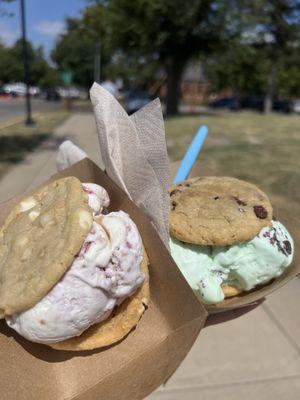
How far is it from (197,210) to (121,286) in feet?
1.72

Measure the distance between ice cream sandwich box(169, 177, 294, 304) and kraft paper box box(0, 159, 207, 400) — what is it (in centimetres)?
25

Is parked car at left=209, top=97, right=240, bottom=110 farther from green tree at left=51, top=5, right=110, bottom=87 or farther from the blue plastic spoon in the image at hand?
the blue plastic spoon

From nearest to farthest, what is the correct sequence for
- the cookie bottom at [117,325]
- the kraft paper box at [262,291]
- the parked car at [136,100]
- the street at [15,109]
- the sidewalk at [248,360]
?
the cookie bottom at [117,325], the kraft paper box at [262,291], the sidewalk at [248,360], the street at [15,109], the parked car at [136,100]

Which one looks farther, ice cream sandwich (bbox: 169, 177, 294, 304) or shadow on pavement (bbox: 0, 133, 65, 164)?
shadow on pavement (bbox: 0, 133, 65, 164)

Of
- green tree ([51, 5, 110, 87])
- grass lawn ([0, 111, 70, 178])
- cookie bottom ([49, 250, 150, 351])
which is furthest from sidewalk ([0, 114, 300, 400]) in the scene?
green tree ([51, 5, 110, 87])

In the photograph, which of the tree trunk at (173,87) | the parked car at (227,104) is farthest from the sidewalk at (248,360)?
the parked car at (227,104)

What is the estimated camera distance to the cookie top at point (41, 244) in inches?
43.4

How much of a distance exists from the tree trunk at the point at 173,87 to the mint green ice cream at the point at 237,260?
2185 cm

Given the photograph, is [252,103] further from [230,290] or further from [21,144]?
[230,290]

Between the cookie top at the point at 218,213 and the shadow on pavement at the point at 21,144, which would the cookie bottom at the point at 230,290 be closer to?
the cookie top at the point at 218,213

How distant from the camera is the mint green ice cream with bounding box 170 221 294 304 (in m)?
1.51

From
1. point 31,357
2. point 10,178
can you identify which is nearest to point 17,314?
point 31,357

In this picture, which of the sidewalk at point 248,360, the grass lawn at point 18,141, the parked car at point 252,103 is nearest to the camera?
the sidewalk at point 248,360

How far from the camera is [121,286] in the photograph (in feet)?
3.86
